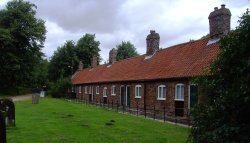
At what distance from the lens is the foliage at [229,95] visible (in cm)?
742

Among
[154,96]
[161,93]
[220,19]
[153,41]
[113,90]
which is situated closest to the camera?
[220,19]

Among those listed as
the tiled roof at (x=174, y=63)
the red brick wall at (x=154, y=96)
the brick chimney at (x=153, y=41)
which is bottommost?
the red brick wall at (x=154, y=96)

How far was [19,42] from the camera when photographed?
6059 cm

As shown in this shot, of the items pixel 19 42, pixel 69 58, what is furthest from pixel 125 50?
pixel 19 42

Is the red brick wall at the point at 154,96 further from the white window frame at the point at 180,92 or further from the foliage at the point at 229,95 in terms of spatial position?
the foliage at the point at 229,95

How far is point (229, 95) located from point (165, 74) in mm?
18764

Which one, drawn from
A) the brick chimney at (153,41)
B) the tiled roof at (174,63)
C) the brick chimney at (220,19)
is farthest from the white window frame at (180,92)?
the brick chimney at (153,41)

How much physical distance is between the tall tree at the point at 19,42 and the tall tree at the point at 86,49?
16.1 metres

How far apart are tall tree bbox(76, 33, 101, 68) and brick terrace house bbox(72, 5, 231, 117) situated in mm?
37682

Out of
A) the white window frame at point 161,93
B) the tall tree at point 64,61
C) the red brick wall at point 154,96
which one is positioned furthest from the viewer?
the tall tree at point 64,61

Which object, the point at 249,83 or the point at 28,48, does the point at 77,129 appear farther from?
the point at 28,48

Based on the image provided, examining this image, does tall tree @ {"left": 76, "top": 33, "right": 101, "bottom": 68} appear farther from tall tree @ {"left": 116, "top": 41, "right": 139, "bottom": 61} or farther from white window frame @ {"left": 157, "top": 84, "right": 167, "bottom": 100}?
white window frame @ {"left": 157, "top": 84, "right": 167, "bottom": 100}

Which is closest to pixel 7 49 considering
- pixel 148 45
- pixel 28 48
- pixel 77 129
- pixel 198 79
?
pixel 28 48

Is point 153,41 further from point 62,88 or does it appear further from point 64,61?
point 64,61
